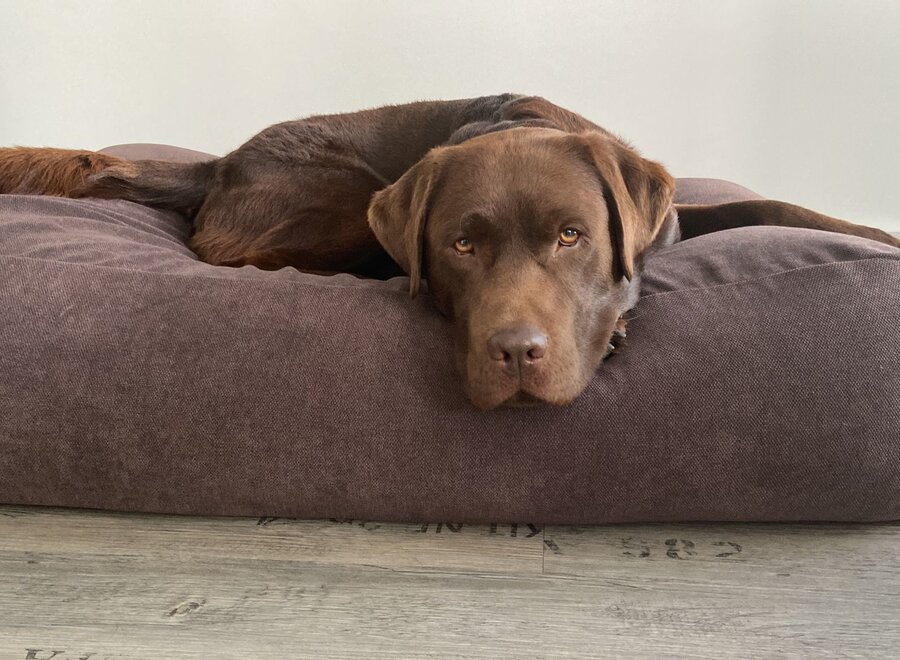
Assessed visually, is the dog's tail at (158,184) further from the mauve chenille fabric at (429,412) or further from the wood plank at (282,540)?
the wood plank at (282,540)

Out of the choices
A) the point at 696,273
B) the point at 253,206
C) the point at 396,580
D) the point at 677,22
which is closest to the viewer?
the point at 396,580

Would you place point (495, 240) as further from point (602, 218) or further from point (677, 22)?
point (677, 22)

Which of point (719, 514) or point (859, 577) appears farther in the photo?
point (719, 514)

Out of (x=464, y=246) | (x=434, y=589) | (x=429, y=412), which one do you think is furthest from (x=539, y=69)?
(x=434, y=589)

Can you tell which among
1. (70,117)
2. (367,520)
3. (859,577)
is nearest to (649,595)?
(859,577)

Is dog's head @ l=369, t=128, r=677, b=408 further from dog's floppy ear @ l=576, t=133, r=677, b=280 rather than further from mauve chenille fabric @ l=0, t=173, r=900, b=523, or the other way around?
mauve chenille fabric @ l=0, t=173, r=900, b=523

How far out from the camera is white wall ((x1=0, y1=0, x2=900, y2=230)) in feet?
14.8

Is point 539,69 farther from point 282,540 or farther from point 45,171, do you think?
point 282,540

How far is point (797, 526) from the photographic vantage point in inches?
69.7

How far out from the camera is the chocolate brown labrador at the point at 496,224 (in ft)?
5.51

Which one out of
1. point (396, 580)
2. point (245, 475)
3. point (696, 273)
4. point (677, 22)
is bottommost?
point (396, 580)

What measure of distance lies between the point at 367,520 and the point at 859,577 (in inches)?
43.0

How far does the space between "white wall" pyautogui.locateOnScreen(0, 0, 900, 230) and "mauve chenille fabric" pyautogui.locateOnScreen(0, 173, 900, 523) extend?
9.99ft

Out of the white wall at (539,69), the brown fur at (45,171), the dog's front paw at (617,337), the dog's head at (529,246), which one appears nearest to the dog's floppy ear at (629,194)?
the dog's head at (529,246)
